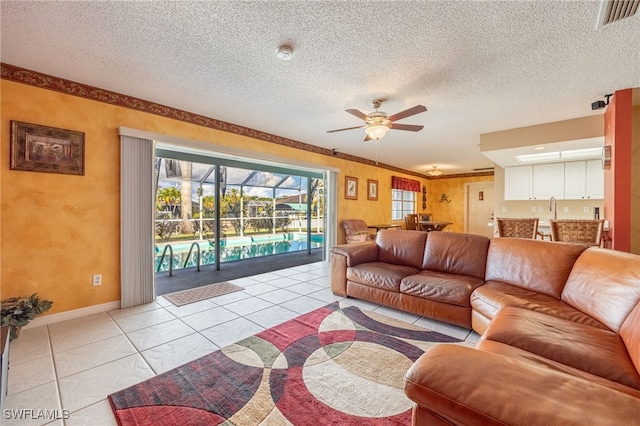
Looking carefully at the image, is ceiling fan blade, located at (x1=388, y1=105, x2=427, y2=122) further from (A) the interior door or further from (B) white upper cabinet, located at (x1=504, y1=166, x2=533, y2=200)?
(A) the interior door

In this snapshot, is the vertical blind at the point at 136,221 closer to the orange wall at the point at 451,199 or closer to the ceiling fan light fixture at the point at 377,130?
the ceiling fan light fixture at the point at 377,130

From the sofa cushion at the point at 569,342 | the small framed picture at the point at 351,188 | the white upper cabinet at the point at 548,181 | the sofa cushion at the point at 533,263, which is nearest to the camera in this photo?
the sofa cushion at the point at 569,342

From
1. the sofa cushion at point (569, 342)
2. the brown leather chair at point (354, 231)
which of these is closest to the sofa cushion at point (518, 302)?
the sofa cushion at point (569, 342)

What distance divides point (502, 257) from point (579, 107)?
2508mm

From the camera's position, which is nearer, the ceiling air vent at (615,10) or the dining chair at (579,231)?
the ceiling air vent at (615,10)

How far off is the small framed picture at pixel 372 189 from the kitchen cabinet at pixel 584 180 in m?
4.03

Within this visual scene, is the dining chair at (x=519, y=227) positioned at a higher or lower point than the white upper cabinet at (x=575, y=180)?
lower

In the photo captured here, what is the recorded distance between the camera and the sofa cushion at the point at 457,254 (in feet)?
9.76

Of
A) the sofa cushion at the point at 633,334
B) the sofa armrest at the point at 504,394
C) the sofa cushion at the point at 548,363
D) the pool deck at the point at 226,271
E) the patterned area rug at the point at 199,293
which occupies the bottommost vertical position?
the patterned area rug at the point at 199,293

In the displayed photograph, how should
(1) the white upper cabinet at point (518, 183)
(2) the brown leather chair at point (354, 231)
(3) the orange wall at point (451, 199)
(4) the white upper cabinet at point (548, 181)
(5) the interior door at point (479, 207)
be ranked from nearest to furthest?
(4) the white upper cabinet at point (548, 181) < (1) the white upper cabinet at point (518, 183) < (2) the brown leather chair at point (354, 231) < (5) the interior door at point (479, 207) < (3) the orange wall at point (451, 199)

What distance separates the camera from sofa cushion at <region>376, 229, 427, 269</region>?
3.46m

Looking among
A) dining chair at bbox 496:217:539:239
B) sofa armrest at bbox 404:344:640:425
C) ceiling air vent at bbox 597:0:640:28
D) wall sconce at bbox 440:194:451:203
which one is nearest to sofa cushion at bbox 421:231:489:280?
dining chair at bbox 496:217:539:239

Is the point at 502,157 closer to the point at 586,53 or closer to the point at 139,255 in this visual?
the point at 586,53

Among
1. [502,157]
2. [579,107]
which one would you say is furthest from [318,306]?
[502,157]
